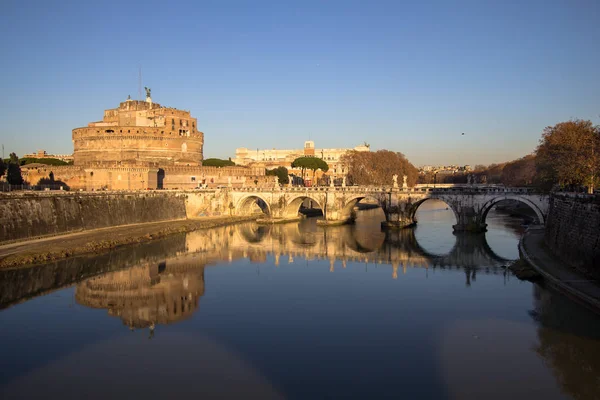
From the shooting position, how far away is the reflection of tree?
37.7 feet

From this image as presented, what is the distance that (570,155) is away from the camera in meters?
28.0

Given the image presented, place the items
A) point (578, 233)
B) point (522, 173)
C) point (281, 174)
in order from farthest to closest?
point (281, 174), point (522, 173), point (578, 233)

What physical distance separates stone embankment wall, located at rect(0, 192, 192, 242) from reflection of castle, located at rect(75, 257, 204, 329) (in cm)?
716

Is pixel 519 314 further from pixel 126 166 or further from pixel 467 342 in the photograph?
pixel 126 166

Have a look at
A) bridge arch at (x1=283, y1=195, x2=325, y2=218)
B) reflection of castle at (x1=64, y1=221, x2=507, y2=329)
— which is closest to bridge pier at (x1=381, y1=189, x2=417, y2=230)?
reflection of castle at (x1=64, y1=221, x2=507, y2=329)

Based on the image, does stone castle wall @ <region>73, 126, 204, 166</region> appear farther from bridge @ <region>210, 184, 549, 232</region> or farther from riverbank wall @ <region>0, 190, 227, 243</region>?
bridge @ <region>210, 184, 549, 232</region>

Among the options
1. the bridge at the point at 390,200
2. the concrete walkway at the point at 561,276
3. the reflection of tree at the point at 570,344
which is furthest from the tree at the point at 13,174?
the reflection of tree at the point at 570,344

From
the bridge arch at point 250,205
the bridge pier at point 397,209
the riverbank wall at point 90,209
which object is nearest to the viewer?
the riverbank wall at point 90,209

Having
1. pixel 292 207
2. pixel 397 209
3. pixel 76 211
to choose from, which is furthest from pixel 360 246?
pixel 76 211

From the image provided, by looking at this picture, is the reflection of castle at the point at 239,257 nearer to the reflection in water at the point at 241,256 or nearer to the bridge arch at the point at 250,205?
the reflection in water at the point at 241,256

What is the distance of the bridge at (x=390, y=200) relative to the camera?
3553cm

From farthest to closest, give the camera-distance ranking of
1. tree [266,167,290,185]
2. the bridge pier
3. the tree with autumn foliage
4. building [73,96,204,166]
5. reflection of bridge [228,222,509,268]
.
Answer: tree [266,167,290,185], the tree with autumn foliage, building [73,96,204,166], the bridge pier, reflection of bridge [228,222,509,268]

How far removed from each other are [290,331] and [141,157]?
138 feet

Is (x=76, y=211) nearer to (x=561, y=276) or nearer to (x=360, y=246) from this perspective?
(x=360, y=246)
